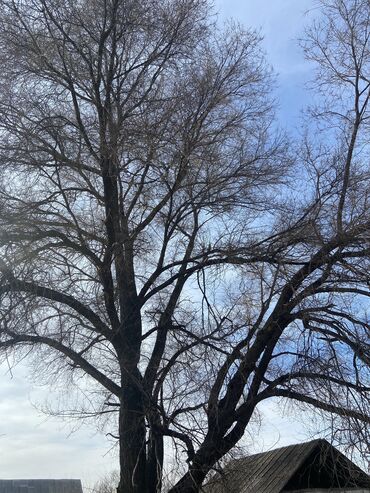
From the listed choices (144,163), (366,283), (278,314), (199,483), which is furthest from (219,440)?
(144,163)

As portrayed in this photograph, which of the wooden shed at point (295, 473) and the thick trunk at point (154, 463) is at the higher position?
the wooden shed at point (295, 473)

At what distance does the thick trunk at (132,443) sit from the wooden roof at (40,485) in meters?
30.6

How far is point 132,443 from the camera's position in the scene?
11.5m

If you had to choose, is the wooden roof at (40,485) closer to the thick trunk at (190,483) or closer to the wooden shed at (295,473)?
the wooden shed at (295,473)

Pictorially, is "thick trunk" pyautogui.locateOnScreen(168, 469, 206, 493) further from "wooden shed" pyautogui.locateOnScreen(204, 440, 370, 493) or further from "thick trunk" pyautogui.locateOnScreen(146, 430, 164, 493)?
"wooden shed" pyautogui.locateOnScreen(204, 440, 370, 493)

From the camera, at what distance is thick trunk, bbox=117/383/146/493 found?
1134 cm

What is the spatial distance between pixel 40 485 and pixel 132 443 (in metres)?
33.5

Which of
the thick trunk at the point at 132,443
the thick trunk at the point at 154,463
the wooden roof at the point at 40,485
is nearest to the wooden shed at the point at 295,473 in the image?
the thick trunk at the point at 154,463

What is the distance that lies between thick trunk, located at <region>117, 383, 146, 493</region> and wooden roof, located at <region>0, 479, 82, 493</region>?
30.6 metres

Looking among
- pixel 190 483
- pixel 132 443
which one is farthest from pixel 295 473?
pixel 132 443

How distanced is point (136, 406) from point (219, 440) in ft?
4.56

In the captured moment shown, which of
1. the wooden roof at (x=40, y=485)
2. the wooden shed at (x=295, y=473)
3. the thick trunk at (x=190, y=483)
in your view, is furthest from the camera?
the wooden roof at (x=40, y=485)

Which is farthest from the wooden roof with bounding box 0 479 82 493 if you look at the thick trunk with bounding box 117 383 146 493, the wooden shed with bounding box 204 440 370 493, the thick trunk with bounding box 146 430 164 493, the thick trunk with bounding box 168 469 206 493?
the thick trunk with bounding box 168 469 206 493

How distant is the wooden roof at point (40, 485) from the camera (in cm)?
4086
